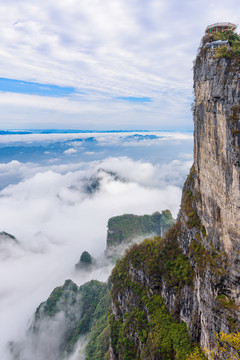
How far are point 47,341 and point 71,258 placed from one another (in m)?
70.7

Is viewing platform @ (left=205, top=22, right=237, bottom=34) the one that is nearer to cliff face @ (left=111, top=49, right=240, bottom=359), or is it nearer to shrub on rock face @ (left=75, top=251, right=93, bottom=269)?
cliff face @ (left=111, top=49, right=240, bottom=359)

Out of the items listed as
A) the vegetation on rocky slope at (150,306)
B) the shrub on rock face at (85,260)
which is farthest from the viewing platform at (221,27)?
the shrub on rock face at (85,260)

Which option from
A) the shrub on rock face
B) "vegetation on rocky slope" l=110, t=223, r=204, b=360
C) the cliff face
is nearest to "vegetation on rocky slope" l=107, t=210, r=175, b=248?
the shrub on rock face

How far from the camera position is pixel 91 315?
62312 mm

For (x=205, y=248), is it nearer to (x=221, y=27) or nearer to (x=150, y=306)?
(x=150, y=306)

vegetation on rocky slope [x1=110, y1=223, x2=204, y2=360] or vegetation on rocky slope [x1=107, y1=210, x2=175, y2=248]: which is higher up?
vegetation on rocky slope [x1=110, y1=223, x2=204, y2=360]

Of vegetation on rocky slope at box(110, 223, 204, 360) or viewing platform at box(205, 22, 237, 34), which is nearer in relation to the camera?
viewing platform at box(205, 22, 237, 34)

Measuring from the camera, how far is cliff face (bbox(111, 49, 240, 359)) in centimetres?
1514

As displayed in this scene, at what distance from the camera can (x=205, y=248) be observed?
20.1 metres

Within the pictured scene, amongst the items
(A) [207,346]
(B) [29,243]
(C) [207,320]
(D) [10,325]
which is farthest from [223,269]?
(B) [29,243]

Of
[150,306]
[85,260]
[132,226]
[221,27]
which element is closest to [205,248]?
[150,306]

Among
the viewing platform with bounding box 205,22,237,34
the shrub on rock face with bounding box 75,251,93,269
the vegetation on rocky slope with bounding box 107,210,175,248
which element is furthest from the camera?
the shrub on rock face with bounding box 75,251,93,269

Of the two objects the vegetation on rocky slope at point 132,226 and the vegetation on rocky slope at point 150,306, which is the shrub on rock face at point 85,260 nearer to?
the vegetation on rocky slope at point 132,226

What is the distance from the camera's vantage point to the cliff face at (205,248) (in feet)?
49.7
